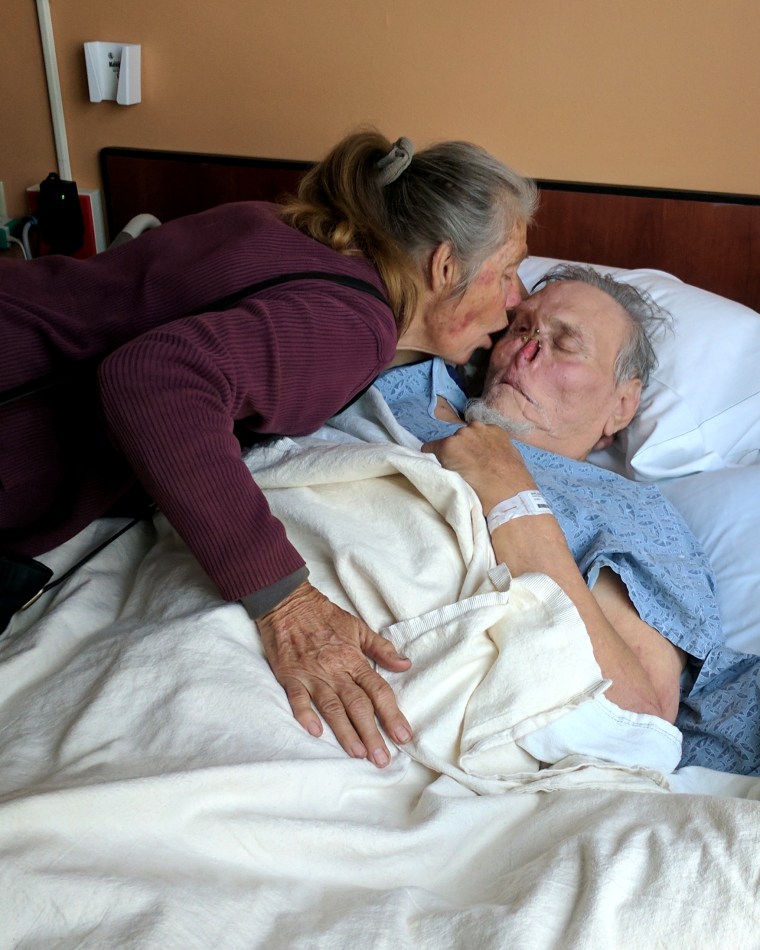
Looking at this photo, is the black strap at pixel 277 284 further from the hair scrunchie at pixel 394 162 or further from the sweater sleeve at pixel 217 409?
the hair scrunchie at pixel 394 162

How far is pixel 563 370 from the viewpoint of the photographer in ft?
6.06

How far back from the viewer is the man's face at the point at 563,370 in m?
1.85

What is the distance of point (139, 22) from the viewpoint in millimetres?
2674

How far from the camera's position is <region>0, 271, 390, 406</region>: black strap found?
131 cm

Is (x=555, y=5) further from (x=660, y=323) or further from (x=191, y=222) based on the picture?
(x=191, y=222)

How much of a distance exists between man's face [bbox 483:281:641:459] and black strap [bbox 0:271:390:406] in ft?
1.59

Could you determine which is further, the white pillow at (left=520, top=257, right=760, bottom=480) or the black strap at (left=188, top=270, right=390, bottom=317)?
the white pillow at (left=520, top=257, right=760, bottom=480)

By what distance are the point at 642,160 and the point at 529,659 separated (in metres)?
1.43

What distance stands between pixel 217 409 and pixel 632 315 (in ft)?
3.36

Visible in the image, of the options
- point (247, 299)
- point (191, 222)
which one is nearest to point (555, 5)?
point (191, 222)

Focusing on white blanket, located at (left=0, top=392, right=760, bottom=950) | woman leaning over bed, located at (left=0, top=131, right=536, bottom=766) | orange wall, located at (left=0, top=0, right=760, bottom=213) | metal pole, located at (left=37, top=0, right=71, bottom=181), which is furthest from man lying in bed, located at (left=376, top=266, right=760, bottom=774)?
metal pole, located at (left=37, top=0, right=71, bottom=181)

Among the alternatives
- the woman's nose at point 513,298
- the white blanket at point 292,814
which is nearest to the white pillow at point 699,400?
the woman's nose at point 513,298

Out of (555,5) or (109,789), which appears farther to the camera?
(555,5)

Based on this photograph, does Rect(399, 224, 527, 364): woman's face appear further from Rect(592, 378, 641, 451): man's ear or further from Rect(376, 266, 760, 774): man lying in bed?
Rect(592, 378, 641, 451): man's ear
